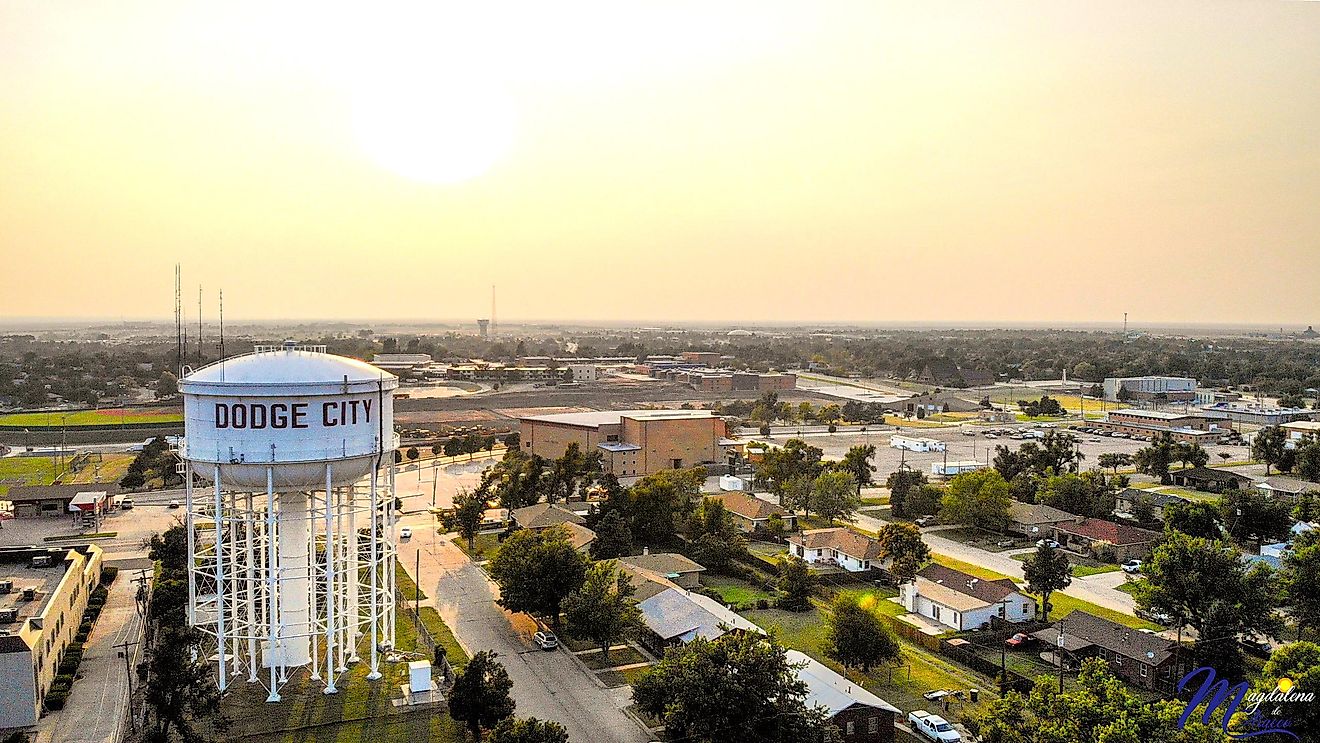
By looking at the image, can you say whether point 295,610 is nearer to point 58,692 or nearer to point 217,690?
point 217,690

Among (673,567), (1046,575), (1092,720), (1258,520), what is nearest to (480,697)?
(1092,720)

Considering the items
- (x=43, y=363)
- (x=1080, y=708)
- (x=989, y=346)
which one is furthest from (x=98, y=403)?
(x=989, y=346)

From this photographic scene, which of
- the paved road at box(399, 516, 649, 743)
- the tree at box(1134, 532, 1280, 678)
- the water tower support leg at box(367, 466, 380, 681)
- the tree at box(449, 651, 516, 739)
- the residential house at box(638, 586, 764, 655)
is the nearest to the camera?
the tree at box(449, 651, 516, 739)

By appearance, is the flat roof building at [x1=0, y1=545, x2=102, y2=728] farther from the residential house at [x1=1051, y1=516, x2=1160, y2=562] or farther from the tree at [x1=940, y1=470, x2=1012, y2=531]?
the residential house at [x1=1051, y1=516, x2=1160, y2=562]

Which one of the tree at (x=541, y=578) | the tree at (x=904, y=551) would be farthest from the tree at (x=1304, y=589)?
the tree at (x=541, y=578)

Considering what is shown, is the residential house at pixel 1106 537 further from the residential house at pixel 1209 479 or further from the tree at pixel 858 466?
the residential house at pixel 1209 479

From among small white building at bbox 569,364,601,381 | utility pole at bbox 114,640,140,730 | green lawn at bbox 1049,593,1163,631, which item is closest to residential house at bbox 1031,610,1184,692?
green lawn at bbox 1049,593,1163,631
